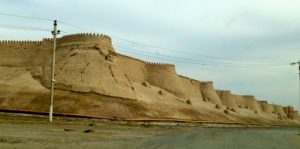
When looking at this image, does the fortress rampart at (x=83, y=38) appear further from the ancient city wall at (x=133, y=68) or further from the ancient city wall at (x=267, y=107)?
the ancient city wall at (x=267, y=107)

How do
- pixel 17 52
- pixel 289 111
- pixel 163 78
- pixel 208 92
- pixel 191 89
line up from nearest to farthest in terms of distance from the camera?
pixel 17 52 → pixel 163 78 → pixel 191 89 → pixel 208 92 → pixel 289 111

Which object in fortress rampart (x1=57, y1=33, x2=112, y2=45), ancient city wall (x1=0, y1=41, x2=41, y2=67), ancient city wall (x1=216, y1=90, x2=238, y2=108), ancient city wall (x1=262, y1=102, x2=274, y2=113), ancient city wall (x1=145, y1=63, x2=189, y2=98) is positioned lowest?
ancient city wall (x1=262, y1=102, x2=274, y2=113)

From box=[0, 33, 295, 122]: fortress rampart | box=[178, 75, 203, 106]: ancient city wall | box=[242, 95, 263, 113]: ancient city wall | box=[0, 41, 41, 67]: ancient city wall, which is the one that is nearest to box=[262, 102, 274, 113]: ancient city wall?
box=[242, 95, 263, 113]: ancient city wall

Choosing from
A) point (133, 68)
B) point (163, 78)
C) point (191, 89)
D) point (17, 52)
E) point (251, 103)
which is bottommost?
point (251, 103)

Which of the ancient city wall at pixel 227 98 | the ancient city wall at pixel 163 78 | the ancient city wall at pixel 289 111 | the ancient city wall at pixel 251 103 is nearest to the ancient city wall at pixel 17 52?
the ancient city wall at pixel 163 78

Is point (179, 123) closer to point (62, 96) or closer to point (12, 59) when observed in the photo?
point (62, 96)

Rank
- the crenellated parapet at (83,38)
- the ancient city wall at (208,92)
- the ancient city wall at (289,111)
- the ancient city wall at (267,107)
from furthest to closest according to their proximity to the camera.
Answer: the ancient city wall at (289,111) < the ancient city wall at (267,107) < the ancient city wall at (208,92) < the crenellated parapet at (83,38)

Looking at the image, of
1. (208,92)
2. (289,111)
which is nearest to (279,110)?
(289,111)

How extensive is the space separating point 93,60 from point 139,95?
24.9 feet

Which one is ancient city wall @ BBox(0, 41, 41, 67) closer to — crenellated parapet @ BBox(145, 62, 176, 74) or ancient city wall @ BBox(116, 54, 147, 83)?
ancient city wall @ BBox(116, 54, 147, 83)

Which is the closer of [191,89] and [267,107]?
[191,89]

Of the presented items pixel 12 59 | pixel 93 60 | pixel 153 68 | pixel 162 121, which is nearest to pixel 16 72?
pixel 12 59

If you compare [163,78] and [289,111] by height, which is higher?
[163,78]

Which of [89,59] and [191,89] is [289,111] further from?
[89,59]
